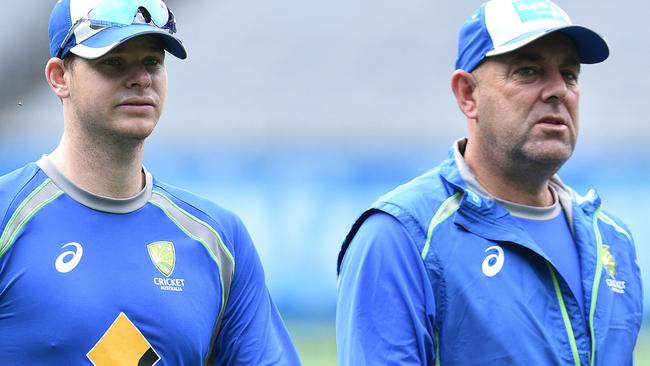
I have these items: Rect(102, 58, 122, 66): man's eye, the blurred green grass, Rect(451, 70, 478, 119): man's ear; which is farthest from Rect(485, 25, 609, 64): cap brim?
the blurred green grass

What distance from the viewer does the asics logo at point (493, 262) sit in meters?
3.21

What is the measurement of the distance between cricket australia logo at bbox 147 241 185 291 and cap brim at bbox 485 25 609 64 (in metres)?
1.03

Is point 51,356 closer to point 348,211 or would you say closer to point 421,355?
point 421,355

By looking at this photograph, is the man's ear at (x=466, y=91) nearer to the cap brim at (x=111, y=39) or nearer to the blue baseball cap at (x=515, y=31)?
the blue baseball cap at (x=515, y=31)

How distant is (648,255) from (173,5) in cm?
456

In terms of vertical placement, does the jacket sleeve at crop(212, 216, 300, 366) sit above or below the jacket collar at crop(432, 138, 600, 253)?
below

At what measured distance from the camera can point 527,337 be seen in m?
3.13

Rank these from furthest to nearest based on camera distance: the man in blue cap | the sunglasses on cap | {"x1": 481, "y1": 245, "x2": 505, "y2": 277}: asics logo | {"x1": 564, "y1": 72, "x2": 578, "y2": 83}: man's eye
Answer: {"x1": 564, "y1": 72, "x2": 578, "y2": 83}: man's eye < the sunglasses on cap < {"x1": 481, "y1": 245, "x2": 505, "y2": 277}: asics logo < the man in blue cap

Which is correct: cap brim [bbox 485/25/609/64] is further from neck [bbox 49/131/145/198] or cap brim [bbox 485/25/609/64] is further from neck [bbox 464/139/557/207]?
neck [bbox 49/131/145/198]

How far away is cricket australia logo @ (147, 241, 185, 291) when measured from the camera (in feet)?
10.6

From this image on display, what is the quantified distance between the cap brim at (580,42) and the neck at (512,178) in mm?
307

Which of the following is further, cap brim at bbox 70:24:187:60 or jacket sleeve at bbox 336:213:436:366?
cap brim at bbox 70:24:187:60

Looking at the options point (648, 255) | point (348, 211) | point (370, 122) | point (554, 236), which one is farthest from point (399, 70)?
point (554, 236)

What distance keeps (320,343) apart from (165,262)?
17.9ft
